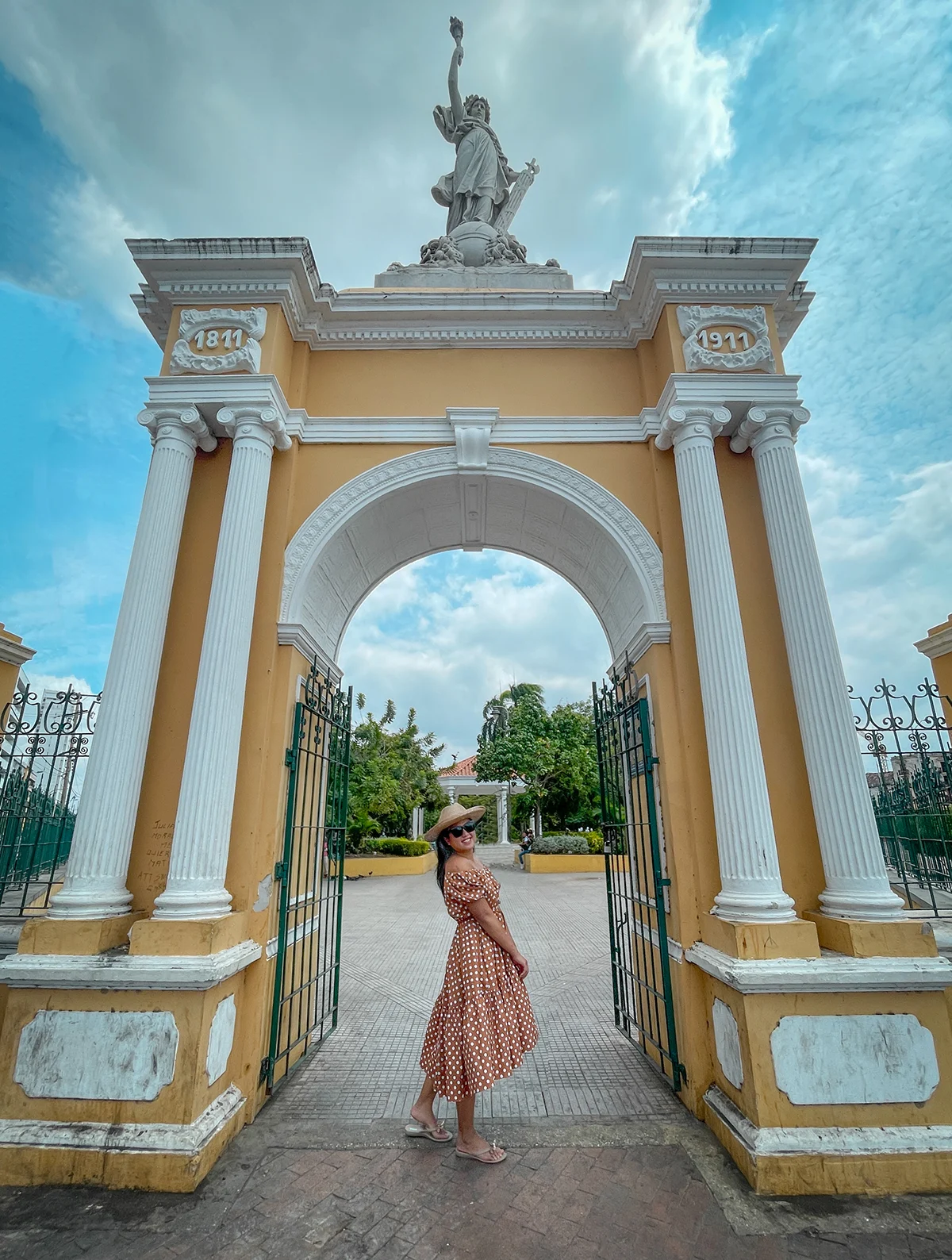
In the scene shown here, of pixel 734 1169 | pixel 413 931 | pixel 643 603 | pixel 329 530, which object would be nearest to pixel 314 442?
pixel 329 530

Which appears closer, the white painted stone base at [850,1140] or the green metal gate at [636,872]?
the white painted stone base at [850,1140]

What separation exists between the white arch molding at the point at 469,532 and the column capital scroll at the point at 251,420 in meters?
0.62

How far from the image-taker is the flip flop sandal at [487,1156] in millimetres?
2838

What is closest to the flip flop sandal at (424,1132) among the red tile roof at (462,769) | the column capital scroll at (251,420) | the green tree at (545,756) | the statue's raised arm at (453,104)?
the column capital scroll at (251,420)

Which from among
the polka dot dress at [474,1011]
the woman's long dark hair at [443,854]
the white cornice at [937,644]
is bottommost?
the polka dot dress at [474,1011]

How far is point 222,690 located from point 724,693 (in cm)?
299

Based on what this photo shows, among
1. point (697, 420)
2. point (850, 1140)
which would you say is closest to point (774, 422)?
point (697, 420)

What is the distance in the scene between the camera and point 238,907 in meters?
3.50

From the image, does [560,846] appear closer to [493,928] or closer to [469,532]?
[469,532]

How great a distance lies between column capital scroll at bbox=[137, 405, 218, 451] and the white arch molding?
967 mm

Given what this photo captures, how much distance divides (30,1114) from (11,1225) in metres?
0.47

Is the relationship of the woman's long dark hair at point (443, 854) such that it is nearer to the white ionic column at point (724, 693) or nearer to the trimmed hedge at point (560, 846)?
the white ionic column at point (724, 693)

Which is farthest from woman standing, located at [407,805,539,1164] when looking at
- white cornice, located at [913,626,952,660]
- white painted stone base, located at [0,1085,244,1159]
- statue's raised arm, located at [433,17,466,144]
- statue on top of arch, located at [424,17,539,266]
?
statue's raised arm, located at [433,17,466,144]

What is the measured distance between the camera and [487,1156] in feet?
9.33
